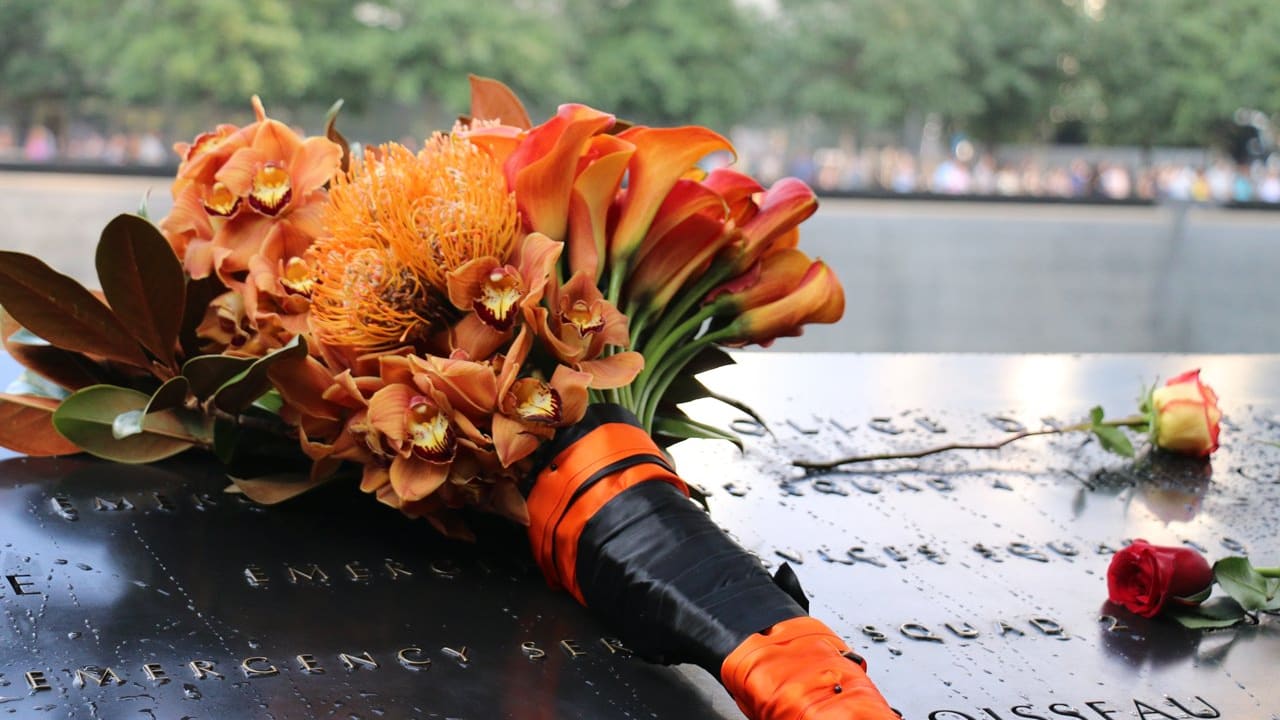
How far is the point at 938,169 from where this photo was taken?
55.0 ft

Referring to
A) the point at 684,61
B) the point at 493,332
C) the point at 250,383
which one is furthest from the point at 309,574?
the point at 684,61

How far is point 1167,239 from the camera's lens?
6035 mm

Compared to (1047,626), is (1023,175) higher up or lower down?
lower down

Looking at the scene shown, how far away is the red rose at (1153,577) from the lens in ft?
3.28

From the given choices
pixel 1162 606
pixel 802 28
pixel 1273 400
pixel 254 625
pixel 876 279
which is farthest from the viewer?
pixel 802 28

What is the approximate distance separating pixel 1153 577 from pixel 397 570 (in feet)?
2.01

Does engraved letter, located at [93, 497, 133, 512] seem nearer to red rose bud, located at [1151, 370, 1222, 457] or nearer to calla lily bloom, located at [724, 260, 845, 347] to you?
calla lily bloom, located at [724, 260, 845, 347]

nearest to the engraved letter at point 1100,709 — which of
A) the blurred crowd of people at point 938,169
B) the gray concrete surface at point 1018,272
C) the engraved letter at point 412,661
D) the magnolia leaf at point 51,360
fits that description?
the engraved letter at point 412,661

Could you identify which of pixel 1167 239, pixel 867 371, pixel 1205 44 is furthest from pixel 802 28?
pixel 867 371

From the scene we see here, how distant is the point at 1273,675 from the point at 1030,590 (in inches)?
7.9

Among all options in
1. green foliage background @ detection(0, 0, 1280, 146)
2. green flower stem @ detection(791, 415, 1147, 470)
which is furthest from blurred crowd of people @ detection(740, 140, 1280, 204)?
green flower stem @ detection(791, 415, 1147, 470)

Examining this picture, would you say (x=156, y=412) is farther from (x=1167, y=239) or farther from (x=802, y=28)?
(x=802, y=28)

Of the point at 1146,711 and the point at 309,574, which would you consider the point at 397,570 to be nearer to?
the point at 309,574

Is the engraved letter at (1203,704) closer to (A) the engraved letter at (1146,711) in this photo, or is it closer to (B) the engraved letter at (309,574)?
(A) the engraved letter at (1146,711)
